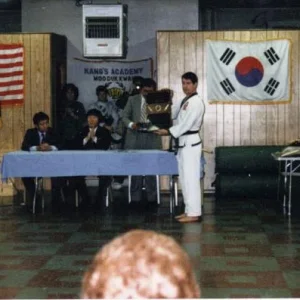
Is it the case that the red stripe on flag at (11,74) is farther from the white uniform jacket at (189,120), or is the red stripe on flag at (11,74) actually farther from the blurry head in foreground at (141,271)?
the blurry head in foreground at (141,271)

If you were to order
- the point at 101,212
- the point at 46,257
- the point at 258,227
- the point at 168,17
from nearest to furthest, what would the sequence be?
the point at 46,257, the point at 258,227, the point at 101,212, the point at 168,17

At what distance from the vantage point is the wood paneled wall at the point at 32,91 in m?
11.5

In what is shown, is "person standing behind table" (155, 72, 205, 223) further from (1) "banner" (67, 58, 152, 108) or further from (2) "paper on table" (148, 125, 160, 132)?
(1) "banner" (67, 58, 152, 108)

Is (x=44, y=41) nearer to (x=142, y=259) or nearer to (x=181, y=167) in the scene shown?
(x=181, y=167)

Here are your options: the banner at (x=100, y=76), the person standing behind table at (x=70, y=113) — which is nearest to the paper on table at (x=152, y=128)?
the person standing behind table at (x=70, y=113)

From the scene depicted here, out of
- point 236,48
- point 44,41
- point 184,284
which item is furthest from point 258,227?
point 184,284

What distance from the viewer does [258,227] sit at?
827cm

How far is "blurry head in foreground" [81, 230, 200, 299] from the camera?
4.45 feet

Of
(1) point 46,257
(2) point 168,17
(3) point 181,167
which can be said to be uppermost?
(2) point 168,17

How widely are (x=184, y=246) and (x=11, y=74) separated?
17.5 ft

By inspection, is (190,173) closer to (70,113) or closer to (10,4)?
(70,113)

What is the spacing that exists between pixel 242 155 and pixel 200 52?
160 cm

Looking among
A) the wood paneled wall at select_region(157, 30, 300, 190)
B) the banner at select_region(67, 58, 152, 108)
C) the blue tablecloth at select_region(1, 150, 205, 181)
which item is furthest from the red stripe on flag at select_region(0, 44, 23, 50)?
the blue tablecloth at select_region(1, 150, 205, 181)

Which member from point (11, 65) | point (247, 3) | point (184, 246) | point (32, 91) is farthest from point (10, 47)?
point (184, 246)
